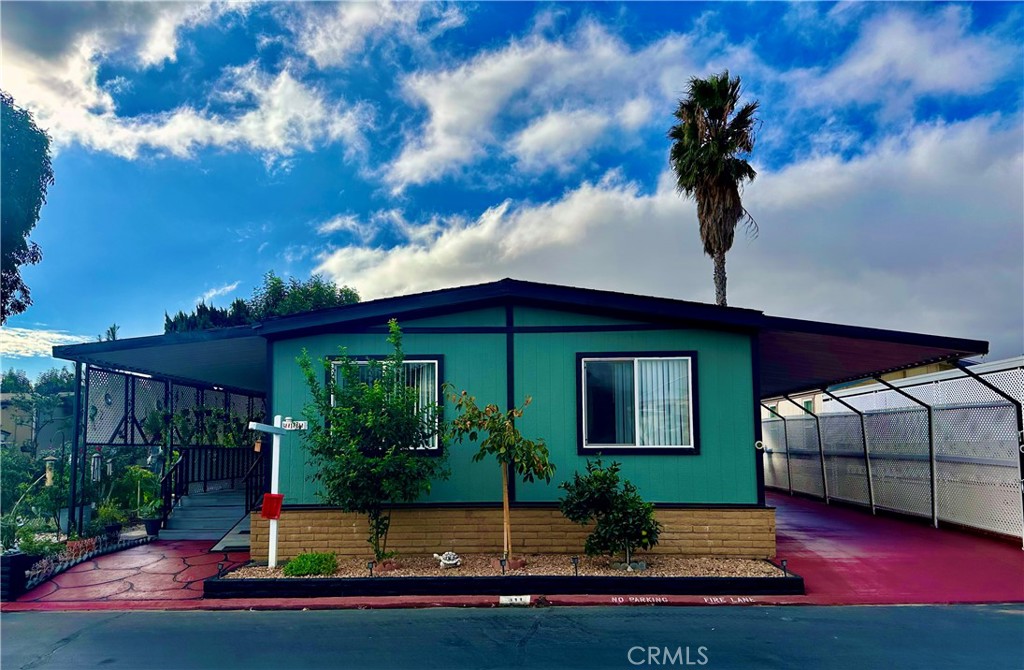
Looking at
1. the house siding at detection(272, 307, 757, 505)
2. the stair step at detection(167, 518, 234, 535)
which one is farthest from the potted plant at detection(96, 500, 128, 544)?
the house siding at detection(272, 307, 757, 505)

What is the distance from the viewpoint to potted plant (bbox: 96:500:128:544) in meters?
9.96

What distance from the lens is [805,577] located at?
7617mm

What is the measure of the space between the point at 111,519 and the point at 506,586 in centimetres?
744

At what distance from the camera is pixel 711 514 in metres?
8.12

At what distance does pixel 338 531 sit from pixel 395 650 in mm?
3065

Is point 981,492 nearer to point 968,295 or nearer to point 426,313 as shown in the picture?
point 426,313

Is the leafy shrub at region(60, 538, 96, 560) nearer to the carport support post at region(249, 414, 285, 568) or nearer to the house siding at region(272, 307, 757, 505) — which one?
the carport support post at region(249, 414, 285, 568)

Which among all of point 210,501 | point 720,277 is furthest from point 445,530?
point 720,277

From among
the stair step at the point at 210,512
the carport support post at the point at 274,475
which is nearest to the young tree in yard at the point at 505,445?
the carport support post at the point at 274,475

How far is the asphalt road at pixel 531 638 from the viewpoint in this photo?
16.9 feet

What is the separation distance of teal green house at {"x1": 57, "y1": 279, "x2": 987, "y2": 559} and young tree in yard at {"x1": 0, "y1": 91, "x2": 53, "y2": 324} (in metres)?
6.79

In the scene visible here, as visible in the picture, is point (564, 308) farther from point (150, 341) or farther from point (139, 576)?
point (139, 576)

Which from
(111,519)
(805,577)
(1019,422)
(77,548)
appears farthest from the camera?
(111,519)

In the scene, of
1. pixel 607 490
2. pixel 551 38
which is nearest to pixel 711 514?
pixel 607 490
